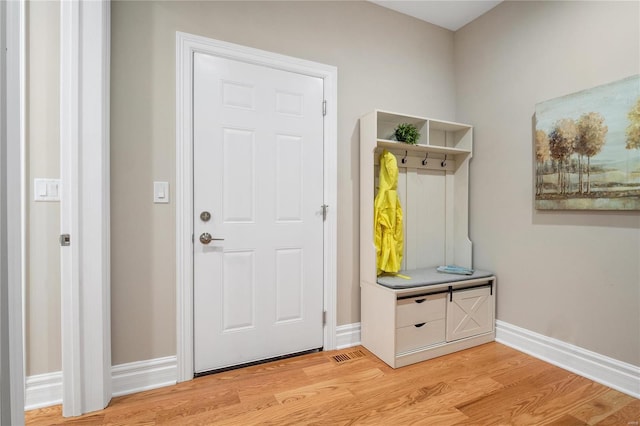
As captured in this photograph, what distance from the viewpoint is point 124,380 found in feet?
5.92

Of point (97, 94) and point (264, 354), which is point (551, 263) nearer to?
point (264, 354)

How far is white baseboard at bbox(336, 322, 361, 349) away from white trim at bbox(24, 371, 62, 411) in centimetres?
173

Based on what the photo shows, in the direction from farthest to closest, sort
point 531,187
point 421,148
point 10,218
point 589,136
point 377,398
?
point 421,148 → point 531,187 → point 589,136 → point 377,398 → point 10,218

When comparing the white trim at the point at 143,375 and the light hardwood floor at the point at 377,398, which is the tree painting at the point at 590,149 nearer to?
the light hardwood floor at the point at 377,398

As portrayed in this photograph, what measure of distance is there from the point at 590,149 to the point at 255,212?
2.24m

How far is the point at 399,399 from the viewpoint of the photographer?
175cm

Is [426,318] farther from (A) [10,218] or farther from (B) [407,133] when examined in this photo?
(A) [10,218]

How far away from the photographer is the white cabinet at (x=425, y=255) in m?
2.16

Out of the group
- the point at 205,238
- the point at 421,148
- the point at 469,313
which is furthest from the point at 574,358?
the point at 205,238

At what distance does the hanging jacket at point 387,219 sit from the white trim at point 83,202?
178cm

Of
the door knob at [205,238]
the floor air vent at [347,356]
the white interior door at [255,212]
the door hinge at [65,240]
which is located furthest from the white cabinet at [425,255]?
the door hinge at [65,240]

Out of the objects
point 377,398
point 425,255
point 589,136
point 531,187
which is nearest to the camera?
point 377,398

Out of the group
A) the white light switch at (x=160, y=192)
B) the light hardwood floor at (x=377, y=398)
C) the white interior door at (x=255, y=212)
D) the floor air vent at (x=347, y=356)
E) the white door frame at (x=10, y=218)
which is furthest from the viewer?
the floor air vent at (x=347, y=356)

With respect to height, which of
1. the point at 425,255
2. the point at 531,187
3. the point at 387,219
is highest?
the point at 531,187
